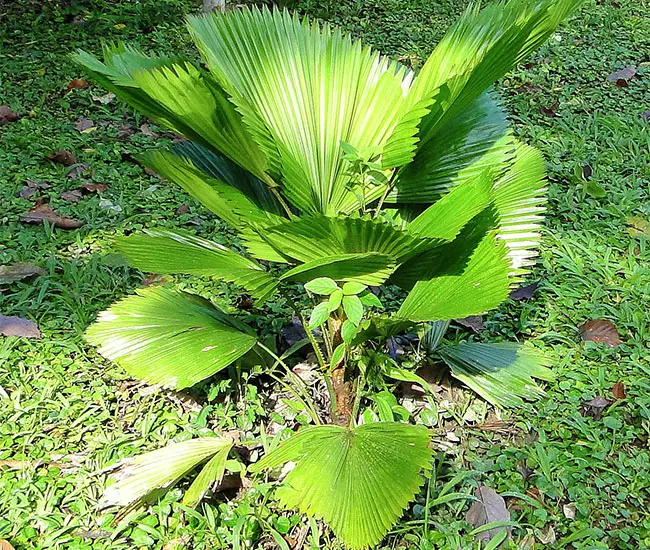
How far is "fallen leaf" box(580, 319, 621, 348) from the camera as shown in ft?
7.63

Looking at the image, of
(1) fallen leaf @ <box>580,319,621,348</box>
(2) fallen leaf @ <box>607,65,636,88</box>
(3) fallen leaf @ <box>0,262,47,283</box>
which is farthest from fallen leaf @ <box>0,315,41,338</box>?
(2) fallen leaf @ <box>607,65,636,88</box>

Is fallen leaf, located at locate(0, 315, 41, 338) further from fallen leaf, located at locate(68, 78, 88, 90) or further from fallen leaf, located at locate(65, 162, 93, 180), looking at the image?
fallen leaf, located at locate(68, 78, 88, 90)

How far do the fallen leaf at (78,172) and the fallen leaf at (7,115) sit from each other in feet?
2.04

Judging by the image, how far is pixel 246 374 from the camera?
2088 millimetres

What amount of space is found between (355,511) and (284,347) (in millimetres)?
966

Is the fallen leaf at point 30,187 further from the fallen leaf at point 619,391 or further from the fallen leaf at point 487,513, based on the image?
the fallen leaf at point 619,391

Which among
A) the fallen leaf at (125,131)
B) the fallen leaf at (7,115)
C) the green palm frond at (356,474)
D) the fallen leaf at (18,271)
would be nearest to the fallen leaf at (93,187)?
the fallen leaf at (125,131)

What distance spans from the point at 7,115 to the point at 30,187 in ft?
2.41

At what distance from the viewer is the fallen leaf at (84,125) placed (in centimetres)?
358

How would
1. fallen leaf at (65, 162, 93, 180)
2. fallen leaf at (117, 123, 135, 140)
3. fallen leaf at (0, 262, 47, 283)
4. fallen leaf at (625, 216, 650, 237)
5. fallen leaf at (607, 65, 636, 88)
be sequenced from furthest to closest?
fallen leaf at (607, 65, 636, 88), fallen leaf at (117, 123, 135, 140), fallen leaf at (65, 162, 93, 180), fallen leaf at (625, 216, 650, 237), fallen leaf at (0, 262, 47, 283)

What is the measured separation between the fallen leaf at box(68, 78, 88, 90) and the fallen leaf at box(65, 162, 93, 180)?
0.87 m

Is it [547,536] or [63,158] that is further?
[63,158]

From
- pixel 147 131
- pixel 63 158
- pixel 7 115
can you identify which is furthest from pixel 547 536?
pixel 7 115

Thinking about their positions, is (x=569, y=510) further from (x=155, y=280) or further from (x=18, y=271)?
(x=18, y=271)
